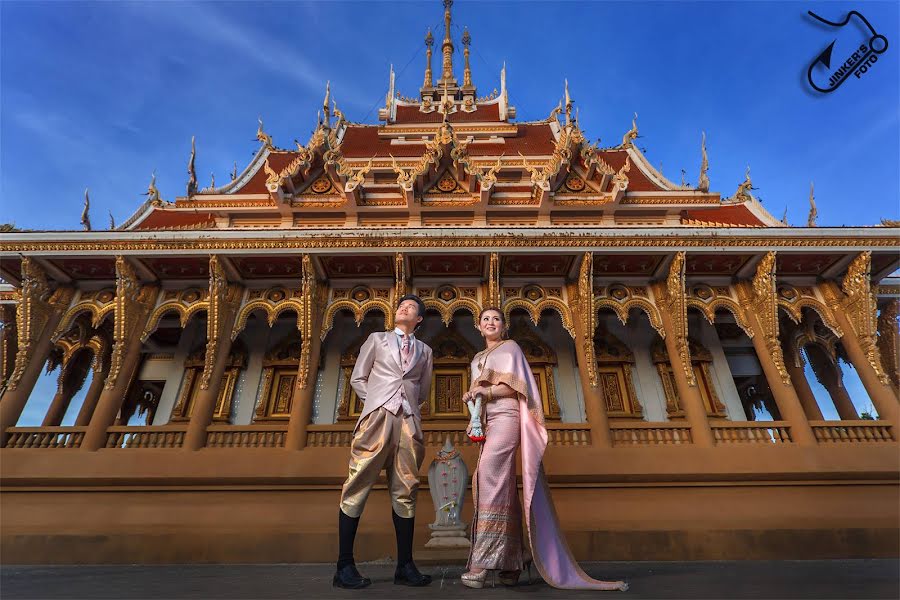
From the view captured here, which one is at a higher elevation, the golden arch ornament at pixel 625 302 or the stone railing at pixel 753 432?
the golden arch ornament at pixel 625 302

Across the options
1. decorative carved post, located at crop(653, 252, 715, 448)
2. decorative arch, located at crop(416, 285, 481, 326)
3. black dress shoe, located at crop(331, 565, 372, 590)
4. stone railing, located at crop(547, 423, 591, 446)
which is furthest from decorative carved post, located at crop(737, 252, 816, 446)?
black dress shoe, located at crop(331, 565, 372, 590)

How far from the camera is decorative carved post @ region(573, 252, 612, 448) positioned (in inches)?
292

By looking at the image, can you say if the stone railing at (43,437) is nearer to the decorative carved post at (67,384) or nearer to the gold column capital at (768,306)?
the decorative carved post at (67,384)

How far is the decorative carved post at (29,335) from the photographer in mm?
7438

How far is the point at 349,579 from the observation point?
3.58m

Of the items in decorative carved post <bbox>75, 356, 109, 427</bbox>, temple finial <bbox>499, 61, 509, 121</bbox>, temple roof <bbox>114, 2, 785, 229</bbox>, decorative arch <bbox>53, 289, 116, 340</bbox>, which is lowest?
decorative carved post <bbox>75, 356, 109, 427</bbox>

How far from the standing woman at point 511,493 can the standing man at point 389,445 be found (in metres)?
0.47

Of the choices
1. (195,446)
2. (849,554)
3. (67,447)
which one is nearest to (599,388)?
(849,554)

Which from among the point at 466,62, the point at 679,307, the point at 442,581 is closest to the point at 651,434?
the point at 679,307

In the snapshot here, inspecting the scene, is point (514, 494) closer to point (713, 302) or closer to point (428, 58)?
point (713, 302)

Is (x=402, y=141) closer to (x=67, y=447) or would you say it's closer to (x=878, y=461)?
(x=67, y=447)

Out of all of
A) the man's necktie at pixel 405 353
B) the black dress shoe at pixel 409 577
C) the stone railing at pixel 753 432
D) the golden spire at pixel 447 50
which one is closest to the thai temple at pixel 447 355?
the stone railing at pixel 753 432

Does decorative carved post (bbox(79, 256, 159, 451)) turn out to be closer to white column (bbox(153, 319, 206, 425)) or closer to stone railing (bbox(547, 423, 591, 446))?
white column (bbox(153, 319, 206, 425))

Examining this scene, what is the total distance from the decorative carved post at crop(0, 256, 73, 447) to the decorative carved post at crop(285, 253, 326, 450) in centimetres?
405
